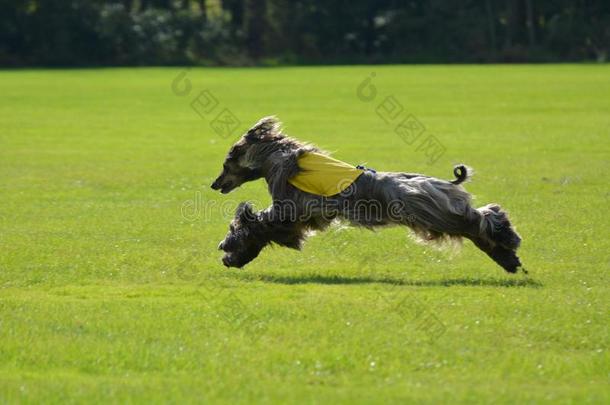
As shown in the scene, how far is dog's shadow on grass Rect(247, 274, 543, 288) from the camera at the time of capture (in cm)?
1091

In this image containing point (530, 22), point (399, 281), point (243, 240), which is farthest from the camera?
point (530, 22)

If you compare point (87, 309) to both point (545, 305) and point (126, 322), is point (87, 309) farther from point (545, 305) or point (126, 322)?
A: point (545, 305)

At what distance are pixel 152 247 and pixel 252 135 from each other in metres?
2.35

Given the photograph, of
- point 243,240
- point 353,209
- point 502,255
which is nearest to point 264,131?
point 243,240

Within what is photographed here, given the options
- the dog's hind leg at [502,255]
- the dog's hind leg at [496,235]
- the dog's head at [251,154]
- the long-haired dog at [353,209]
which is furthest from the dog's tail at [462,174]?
the dog's head at [251,154]

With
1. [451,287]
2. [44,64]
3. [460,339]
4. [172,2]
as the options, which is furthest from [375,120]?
[172,2]

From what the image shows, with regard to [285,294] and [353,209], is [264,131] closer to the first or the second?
[353,209]

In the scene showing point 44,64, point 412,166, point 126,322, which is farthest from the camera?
point 44,64

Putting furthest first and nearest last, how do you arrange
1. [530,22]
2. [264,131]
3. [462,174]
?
[530,22] → [264,131] → [462,174]

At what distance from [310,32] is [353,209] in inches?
2450

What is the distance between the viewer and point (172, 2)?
246 ft

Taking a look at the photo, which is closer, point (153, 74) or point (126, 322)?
point (126, 322)

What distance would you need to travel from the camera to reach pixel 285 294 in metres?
10.4

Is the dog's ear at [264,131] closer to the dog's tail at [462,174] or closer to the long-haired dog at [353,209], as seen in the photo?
the long-haired dog at [353,209]
